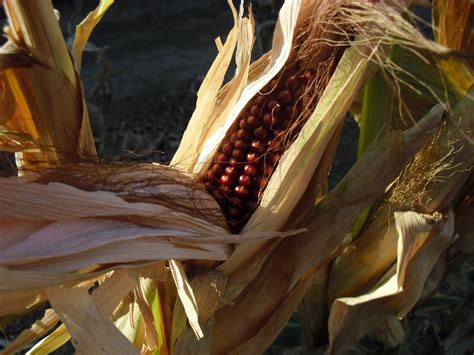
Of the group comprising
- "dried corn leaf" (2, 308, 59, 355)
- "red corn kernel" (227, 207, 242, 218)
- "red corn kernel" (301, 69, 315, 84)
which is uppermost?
"red corn kernel" (301, 69, 315, 84)

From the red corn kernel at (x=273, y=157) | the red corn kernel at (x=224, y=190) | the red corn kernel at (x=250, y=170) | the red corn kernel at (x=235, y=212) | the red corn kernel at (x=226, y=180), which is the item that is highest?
the red corn kernel at (x=273, y=157)

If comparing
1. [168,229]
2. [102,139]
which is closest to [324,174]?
[168,229]

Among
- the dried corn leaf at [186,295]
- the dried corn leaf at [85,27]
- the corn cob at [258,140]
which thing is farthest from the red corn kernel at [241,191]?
the dried corn leaf at [85,27]

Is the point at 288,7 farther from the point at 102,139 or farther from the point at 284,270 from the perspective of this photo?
the point at 102,139

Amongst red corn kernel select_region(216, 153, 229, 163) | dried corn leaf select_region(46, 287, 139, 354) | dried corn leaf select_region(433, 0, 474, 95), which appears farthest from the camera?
dried corn leaf select_region(433, 0, 474, 95)

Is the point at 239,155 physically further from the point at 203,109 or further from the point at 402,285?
the point at 402,285

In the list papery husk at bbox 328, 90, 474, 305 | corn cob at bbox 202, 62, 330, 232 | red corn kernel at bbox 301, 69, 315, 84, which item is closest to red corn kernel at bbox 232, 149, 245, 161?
corn cob at bbox 202, 62, 330, 232

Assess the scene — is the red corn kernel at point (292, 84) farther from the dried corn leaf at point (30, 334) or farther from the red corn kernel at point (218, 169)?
the dried corn leaf at point (30, 334)

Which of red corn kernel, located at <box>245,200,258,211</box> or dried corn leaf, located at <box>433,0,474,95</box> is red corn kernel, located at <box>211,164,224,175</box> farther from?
dried corn leaf, located at <box>433,0,474,95</box>
